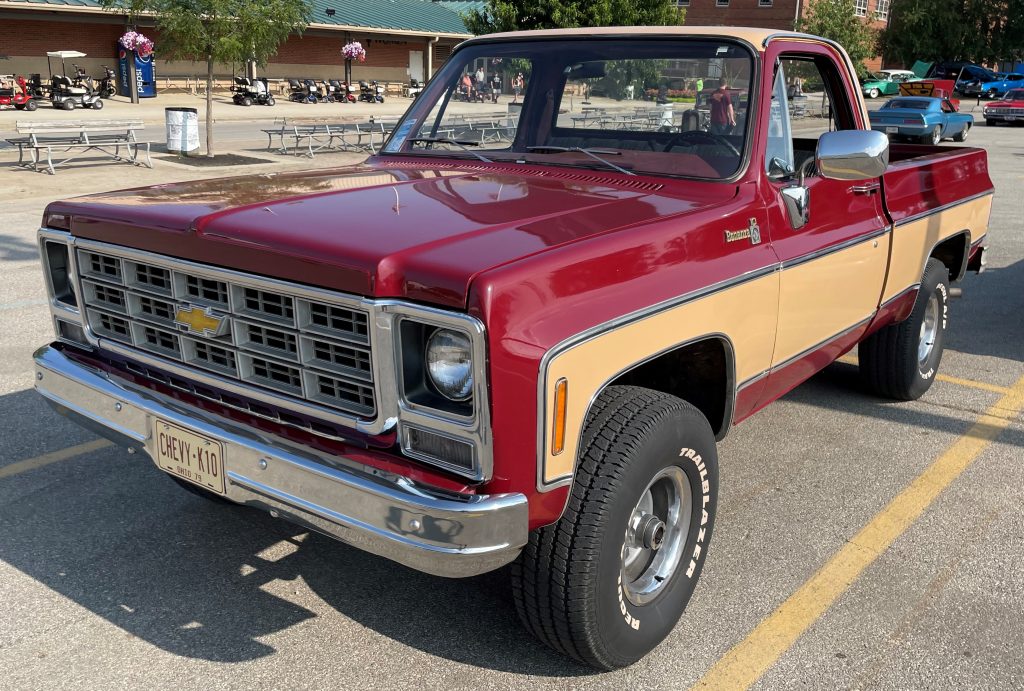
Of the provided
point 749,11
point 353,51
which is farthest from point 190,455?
point 749,11

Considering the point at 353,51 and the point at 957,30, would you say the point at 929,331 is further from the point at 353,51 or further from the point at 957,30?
the point at 957,30

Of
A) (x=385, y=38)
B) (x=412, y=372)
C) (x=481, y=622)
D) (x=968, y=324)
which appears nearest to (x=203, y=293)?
(x=412, y=372)

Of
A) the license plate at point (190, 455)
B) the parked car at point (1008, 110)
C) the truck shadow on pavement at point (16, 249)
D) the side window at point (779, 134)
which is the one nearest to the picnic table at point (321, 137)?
the truck shadow on pavement at point (16, 249)

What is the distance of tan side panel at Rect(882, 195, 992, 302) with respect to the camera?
4719 millimetres

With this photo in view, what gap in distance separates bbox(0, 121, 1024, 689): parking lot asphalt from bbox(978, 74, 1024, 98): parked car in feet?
170

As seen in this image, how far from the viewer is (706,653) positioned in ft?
10.4

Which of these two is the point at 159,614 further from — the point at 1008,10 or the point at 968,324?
the point at 1008,10

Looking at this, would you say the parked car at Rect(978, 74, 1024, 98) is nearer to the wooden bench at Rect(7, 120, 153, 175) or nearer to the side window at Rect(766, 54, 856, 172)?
the wooden bench at Rect(7, 120, 153, 175)

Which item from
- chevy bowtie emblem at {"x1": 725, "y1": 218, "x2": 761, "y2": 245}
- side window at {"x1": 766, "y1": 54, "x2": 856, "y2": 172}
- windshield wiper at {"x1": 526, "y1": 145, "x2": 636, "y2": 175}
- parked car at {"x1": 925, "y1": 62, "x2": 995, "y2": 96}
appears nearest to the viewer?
chevy bowtie emblem at {"x1": 725, "y1": 218, "x2": 761, "y2": 245}

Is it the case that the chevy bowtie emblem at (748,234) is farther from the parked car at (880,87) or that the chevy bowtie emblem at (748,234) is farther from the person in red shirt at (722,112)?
the parked car at (880,87)

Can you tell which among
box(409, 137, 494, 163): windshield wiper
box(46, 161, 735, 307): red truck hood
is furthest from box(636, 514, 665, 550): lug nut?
box(409, 137, 494, 163): windshield wiper

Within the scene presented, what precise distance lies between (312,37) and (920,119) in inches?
1206

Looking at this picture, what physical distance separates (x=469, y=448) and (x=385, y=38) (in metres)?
49.8

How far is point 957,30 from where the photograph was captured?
5534 cm
